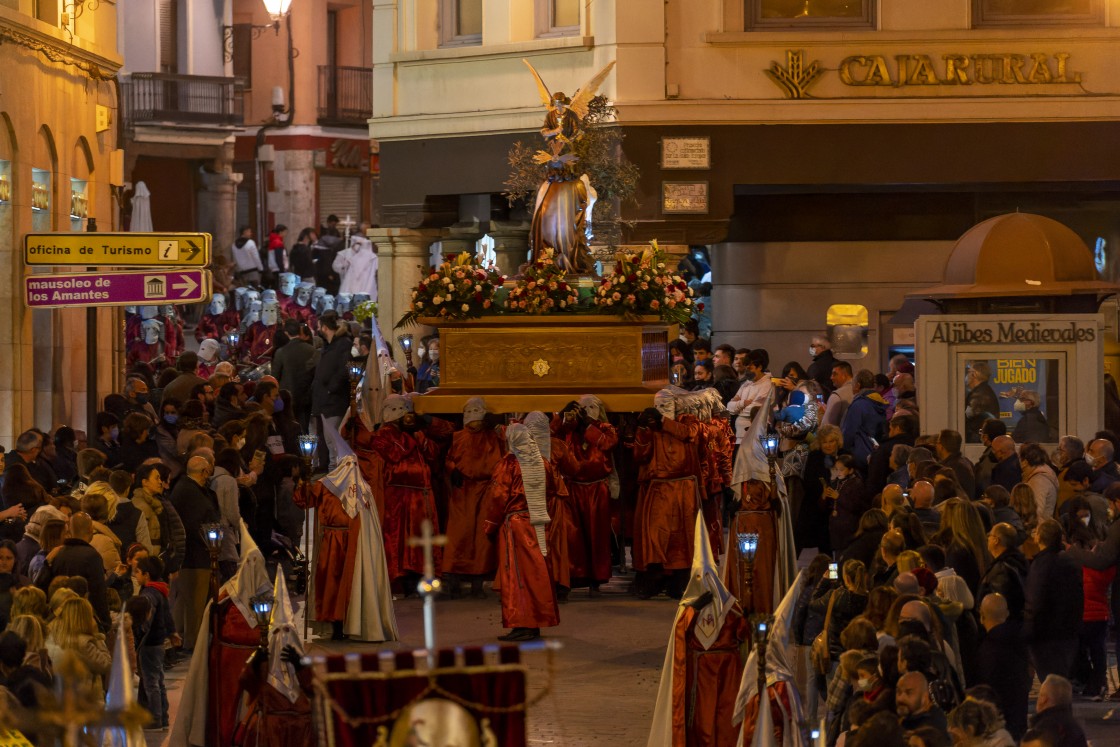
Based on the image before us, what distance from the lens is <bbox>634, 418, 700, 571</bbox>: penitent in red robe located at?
17.8 m

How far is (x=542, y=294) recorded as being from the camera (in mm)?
19172

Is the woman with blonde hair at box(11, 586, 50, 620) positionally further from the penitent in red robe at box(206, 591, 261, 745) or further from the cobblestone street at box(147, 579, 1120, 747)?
the cobblestone street at box(147, 579, 1120, 747)

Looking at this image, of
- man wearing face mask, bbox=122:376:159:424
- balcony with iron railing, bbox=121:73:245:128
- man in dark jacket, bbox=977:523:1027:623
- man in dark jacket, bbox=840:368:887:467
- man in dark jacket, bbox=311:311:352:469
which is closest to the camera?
man in dark jacket, bbox=977:523:1027:623

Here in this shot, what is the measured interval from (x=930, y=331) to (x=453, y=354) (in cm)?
429

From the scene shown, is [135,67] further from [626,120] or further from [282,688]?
[282,688]

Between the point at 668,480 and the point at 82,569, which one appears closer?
the point at 82,569

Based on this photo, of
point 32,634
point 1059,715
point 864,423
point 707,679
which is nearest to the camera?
point 1059,715

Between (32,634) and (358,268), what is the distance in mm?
32214

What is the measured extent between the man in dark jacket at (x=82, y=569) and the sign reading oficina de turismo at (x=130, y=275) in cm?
531

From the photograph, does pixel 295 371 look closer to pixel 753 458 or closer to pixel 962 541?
pixel 753 458

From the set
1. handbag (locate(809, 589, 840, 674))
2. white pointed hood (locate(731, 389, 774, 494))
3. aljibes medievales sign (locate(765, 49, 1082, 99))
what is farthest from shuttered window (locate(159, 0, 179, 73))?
handbag (locate(809, 589, 840, 674))

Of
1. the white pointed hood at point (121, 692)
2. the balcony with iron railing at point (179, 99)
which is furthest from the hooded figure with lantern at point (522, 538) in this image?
the balcony with iron railing at point (179, 99)

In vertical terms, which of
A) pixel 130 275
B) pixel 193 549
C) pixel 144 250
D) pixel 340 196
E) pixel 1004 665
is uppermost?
pixel 340 196

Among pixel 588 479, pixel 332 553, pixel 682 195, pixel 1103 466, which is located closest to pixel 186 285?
pixel 332 553
